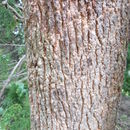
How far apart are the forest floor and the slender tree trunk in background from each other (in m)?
2.32

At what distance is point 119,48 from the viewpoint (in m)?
1.47

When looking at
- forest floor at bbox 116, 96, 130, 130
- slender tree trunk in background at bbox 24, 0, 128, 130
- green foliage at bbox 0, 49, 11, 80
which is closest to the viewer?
slender tree trunk in background at bbox 24, 0, 128, 130

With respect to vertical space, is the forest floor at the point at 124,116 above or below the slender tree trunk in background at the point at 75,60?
below

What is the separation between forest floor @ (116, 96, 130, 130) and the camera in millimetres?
4056

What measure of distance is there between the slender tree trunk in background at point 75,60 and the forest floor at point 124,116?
2.32 m

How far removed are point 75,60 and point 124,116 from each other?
3141 mm

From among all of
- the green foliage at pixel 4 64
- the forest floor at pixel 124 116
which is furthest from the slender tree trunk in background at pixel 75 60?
the forest floor at pixel 124 116

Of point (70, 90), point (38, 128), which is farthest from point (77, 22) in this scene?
point (38, 128)

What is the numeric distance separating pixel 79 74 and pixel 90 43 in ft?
0.52

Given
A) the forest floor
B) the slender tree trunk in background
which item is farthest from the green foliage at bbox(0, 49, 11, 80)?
the forest floor

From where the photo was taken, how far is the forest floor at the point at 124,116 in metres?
4.06

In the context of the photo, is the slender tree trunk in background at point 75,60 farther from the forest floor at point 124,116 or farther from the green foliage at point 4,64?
the forest floor at point 124,116

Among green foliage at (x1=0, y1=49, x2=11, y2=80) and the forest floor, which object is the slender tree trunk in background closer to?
green foliage at (x1=0, y1=49, x2=11, y2=80)

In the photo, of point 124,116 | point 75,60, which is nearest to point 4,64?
point 75,60
